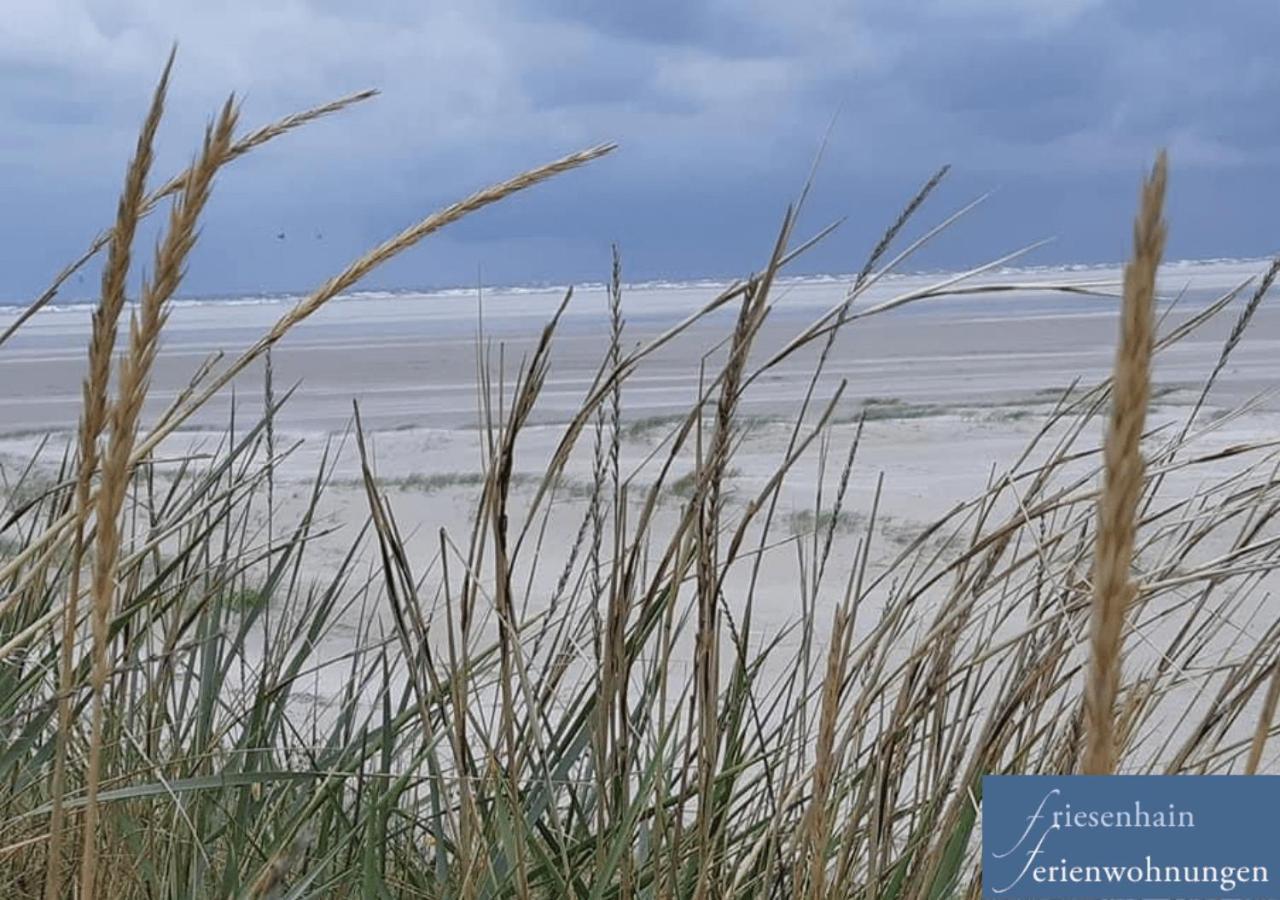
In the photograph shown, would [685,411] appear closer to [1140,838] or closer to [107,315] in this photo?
[1140,838]

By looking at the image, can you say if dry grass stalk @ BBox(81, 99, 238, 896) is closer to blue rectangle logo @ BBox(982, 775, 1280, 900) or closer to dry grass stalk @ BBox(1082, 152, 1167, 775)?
dry grass stalk @ BBox(1082, 152, 1167, 775)

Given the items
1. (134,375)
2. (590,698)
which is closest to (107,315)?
(134,375)

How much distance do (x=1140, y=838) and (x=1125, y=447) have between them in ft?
1.70

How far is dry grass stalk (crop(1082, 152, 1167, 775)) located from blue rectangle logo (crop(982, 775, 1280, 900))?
17.1 inches

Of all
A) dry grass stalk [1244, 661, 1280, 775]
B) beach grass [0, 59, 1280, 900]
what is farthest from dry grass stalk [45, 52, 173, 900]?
dry grass stalk [1244, 661, 1280, 775]

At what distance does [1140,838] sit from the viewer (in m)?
0.88

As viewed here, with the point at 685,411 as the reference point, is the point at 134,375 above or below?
above

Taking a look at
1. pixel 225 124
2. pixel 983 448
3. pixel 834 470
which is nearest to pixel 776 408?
pixel 983 448

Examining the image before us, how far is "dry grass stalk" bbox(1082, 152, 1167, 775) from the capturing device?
1.43ft

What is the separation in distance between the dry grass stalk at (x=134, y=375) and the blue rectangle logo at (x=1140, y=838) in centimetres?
56

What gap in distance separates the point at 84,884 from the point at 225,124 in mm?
385

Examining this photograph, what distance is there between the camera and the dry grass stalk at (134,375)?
2.18ft

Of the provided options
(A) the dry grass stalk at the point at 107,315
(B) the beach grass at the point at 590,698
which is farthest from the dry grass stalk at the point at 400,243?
(A) the dry grass stalk at the point at 107,315

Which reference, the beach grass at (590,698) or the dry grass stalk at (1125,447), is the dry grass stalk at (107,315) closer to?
the beach grass at (590,698)
